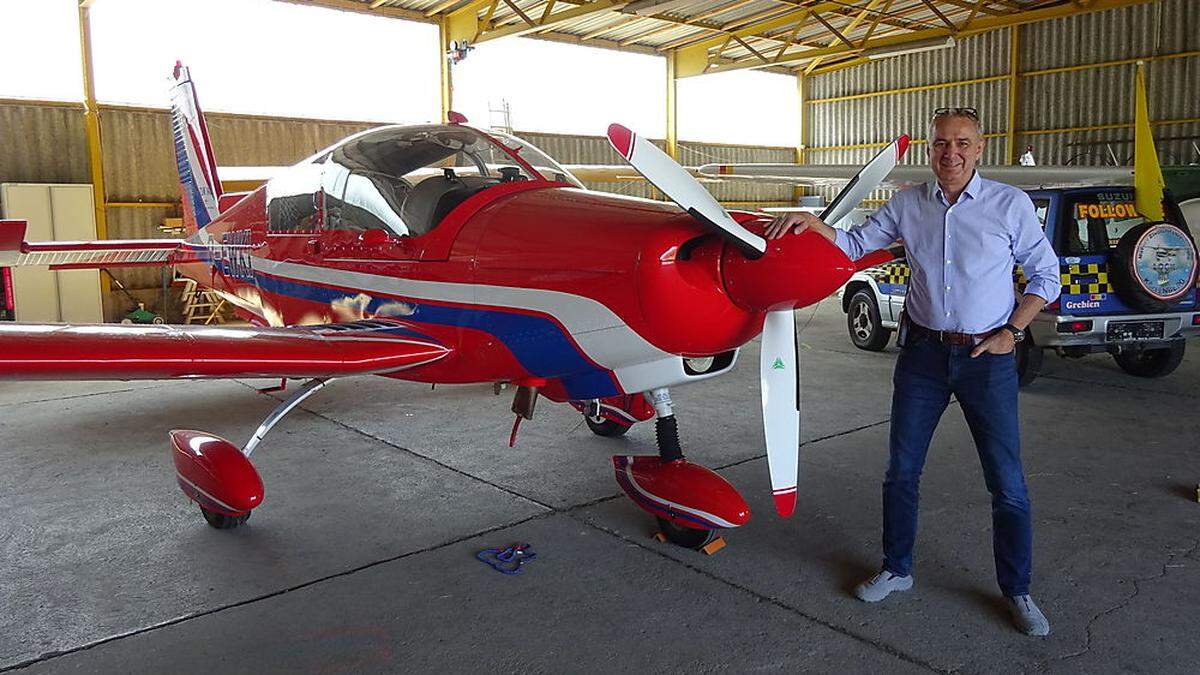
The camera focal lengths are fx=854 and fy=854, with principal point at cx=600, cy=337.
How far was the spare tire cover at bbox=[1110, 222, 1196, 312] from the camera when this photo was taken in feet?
20.5

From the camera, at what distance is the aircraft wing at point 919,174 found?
884 cm

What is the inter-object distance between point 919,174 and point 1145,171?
336cm

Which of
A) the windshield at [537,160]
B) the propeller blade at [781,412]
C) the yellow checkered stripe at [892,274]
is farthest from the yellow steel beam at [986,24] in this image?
the propeller blade at [781,412]

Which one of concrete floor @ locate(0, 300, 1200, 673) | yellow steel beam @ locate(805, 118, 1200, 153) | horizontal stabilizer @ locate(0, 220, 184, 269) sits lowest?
concrete floor @ locate(0, 300, 1200, 673)

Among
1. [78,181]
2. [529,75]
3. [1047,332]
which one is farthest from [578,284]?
[529,75]

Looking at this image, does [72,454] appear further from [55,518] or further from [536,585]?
[536,585]

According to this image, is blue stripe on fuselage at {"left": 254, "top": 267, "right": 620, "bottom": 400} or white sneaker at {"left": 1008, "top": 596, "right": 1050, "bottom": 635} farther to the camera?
blue stripe on fuselage at {"left": 254, "top": 267, "right": 620, "bottom": 400}

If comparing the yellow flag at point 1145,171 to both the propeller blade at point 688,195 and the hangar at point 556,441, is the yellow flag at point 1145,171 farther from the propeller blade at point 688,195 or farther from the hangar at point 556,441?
the propeller blade at point 688,195

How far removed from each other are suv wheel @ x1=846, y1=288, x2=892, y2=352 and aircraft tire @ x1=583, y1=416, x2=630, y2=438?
4579 millimetres

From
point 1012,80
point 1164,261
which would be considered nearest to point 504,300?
point 1164,261

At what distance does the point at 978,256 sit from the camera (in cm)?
279

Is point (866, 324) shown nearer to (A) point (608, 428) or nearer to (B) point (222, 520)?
(A) point (608, 428)

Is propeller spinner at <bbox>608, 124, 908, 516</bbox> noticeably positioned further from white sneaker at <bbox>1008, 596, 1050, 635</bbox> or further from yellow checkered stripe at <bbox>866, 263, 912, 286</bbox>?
yellow checkered stripe at <bbox>866, 263, 912, 286</bbox>

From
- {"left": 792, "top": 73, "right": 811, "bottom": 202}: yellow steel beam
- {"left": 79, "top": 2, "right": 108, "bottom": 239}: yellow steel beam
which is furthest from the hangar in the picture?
{"left": 792, "top": 73, "right": 811, "bottom": 202}: yellow steel beam
